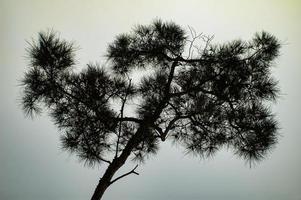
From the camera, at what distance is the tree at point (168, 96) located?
1.69 metres

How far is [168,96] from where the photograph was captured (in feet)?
5.78

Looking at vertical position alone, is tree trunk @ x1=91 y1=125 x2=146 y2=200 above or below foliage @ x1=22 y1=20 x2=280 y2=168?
below

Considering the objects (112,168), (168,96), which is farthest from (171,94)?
(112,168)

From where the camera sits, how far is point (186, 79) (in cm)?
180

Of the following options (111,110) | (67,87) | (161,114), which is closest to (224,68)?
(161,114)

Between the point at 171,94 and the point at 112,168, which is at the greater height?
the point at 171,94

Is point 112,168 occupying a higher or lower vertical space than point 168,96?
lower

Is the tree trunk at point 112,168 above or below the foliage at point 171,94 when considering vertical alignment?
below

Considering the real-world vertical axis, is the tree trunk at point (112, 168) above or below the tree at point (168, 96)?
below

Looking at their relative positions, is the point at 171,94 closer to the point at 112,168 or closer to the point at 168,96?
the point at 168,96

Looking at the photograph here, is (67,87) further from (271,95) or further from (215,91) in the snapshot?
(271,95)

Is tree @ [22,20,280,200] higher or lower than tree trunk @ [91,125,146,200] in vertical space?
higher

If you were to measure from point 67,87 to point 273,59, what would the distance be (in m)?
0.86

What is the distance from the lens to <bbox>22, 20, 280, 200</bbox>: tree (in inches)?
66.6
